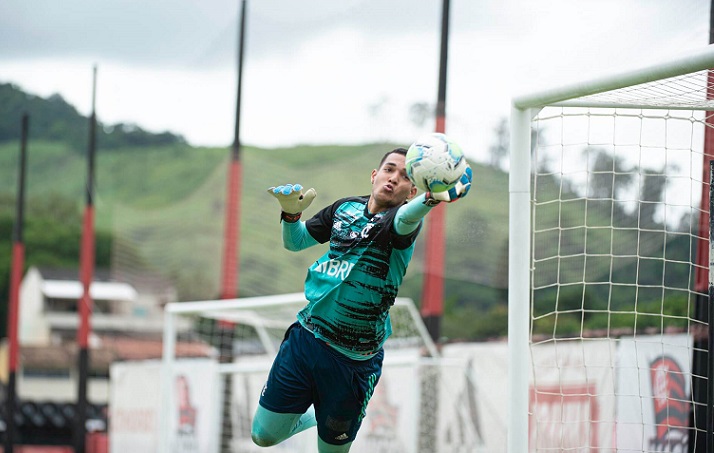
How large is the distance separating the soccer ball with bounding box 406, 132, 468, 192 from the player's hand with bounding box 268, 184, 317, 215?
72 cm

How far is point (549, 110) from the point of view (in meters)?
6.46

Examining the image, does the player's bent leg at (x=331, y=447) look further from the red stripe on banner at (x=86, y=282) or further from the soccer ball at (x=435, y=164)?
the red stripe on banner at (x=86, y=282)

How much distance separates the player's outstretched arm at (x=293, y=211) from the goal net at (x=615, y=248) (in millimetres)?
1286

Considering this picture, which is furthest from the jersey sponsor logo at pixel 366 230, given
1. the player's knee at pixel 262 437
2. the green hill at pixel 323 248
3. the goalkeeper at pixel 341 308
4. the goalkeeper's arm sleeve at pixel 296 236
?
the green hill at pixel 323 248

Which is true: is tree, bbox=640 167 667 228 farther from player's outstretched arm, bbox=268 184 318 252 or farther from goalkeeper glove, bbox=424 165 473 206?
goalkeeper glove, bbox=424 165 473 206

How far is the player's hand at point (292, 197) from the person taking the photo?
16.6ft

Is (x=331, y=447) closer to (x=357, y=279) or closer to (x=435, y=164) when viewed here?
(x=357, y=279)

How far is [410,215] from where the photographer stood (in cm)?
467

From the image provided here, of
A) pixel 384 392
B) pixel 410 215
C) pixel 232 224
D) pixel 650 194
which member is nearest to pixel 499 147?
pixel 650 194

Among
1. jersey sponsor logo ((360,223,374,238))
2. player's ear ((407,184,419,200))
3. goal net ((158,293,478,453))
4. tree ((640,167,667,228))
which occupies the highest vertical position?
tree ((640,167,667,228))

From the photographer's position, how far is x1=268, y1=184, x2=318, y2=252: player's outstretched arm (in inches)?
199

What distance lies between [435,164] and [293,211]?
1.00m

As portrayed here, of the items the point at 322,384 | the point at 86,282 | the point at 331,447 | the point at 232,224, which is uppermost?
the point at 232,224

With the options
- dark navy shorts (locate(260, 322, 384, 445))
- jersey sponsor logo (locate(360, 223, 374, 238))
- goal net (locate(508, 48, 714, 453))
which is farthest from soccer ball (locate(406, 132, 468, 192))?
goal net (locate(508, 48, 714, 453))
